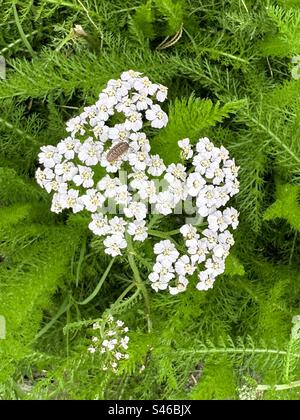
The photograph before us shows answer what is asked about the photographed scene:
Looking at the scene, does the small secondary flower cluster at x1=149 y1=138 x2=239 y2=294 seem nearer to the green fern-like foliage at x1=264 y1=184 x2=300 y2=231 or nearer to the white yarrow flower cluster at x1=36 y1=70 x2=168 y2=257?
the white yarrow flower cluster at x1=36 y1=70 x2=168 y2=257

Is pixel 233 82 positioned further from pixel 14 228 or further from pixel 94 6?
pixel 14 228

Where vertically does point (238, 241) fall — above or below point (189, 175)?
below

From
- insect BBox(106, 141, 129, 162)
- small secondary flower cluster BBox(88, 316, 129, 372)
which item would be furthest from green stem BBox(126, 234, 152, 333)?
insect BBox(106, 141, 129, 162)

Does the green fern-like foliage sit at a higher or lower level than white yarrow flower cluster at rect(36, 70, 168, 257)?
lower

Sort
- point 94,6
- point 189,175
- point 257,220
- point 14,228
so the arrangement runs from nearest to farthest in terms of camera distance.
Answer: point 189,175
point 14,228
point 257,220
point 94,6

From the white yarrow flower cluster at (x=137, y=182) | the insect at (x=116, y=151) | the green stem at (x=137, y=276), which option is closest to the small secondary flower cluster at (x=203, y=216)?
the white yarrow flower cluster at (x=137, y=182)

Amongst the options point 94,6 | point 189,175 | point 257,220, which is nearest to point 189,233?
point 189,175
